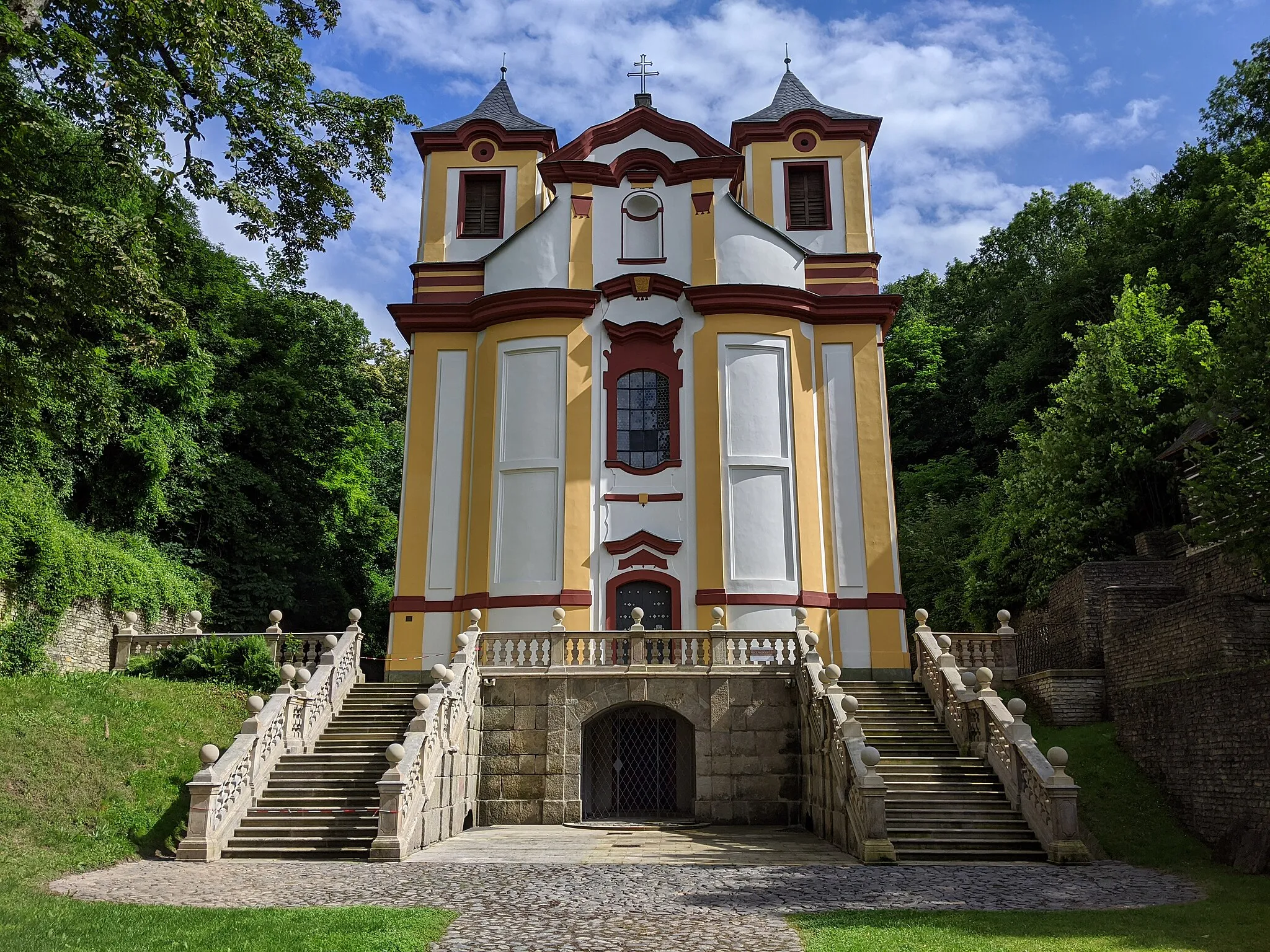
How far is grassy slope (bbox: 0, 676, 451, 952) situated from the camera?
816cm

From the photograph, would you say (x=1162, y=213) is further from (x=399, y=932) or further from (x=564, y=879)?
(x=399, y=932)

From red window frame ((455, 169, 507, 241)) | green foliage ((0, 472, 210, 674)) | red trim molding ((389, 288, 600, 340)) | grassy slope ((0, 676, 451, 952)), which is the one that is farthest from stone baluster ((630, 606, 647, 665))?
green foliage ((0, 472, 210, 674))

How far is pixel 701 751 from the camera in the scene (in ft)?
59.6

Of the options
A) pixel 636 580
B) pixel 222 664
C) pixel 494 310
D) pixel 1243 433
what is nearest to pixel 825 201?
pixel 494 310

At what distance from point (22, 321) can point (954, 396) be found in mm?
40076

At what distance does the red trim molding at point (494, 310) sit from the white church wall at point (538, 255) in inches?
19.5

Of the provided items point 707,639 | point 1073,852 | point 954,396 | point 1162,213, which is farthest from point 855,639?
point 954,396

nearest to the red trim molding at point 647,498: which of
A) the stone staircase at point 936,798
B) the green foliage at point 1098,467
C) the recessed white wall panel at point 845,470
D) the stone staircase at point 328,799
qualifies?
the recessed white wall panel at point 845,470

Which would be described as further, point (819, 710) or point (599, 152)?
point (599, 152)

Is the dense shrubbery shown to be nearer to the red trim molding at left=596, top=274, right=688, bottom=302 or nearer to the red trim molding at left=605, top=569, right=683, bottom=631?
the red trim molding at left=605, top=569, right=683, bottom=631

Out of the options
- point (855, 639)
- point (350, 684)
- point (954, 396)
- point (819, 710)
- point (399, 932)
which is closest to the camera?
point (399, 932)

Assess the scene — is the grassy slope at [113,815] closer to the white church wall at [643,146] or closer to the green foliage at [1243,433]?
the green foliage at [1243,433]

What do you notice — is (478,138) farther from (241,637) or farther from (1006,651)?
(1006,651)

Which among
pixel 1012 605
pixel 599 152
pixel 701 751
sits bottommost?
pixel 701 751
